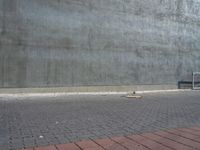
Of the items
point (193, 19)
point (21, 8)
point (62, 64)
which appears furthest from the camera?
point (193, 19)

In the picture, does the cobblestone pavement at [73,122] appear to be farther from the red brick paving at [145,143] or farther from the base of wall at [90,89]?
the base of wall at [90,89]

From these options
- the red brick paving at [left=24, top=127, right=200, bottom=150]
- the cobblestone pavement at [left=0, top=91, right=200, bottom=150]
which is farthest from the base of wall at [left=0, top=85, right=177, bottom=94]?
the red brick paving at [left=24, top=127, right=200, bottom=150]

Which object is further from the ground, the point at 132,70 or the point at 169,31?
the point at 169,31

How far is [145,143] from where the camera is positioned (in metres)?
4.82

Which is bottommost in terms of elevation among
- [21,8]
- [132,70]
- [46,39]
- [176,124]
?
[176,124]

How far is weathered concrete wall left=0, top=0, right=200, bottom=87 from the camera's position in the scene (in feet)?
37.7

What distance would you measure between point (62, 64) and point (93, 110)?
→ 4516mm

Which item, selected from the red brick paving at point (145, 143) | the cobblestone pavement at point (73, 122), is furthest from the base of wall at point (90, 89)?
the red brick paving at point (145, 143)

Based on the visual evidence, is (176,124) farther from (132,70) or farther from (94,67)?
(132,70)

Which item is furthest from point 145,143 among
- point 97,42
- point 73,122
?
point 97,42

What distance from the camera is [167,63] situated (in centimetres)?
1570

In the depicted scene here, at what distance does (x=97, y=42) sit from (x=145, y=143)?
29.4 feet

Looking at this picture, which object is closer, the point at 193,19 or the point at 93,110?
the point at 93,110

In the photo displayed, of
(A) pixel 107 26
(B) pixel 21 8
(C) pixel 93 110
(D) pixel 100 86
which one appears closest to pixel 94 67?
(D) pixel 100 86
